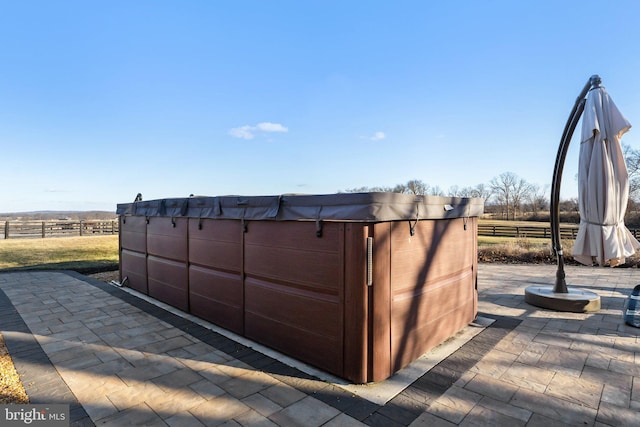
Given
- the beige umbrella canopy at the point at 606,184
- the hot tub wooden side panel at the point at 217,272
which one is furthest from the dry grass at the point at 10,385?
the beige umbrella canopy at the point at 606,184

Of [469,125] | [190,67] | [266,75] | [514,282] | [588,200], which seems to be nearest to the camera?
[588,200]

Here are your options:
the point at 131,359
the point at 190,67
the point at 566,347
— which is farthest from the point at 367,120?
the point at 131,359

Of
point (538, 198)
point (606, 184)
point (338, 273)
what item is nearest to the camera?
point (338, 273)

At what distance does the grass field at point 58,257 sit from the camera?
8992mm

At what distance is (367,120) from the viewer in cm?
1308

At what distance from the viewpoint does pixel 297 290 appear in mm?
3111

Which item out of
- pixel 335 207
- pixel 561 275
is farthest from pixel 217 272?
pixel 561 275

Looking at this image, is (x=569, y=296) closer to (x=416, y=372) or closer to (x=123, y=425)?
(x=416, y=372)

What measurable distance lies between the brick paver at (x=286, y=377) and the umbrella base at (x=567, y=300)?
5.1 inches

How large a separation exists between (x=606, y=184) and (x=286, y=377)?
4.76 metres

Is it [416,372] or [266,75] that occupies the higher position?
[266,75]

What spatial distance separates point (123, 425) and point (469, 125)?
14.1 metres

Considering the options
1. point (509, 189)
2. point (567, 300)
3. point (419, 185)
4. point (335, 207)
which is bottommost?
point (567, 300)

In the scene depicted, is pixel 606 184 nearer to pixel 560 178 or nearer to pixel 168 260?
pixel 560 178
